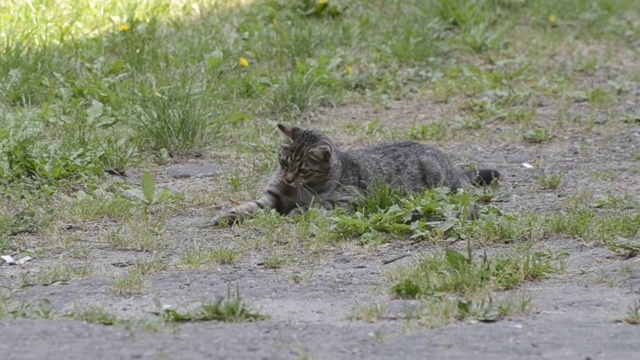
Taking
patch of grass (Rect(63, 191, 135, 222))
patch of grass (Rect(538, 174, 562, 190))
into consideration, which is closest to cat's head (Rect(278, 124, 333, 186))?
patch of grass (Rect(63, 191, 135, 222))

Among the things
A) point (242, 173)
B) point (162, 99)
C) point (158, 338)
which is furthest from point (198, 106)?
point (158, 338)

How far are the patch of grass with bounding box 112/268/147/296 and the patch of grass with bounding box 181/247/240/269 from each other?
517 mm

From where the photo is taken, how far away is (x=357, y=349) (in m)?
4.92

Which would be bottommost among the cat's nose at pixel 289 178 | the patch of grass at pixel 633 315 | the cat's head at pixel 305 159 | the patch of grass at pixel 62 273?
the patch of grass at pixel 62 273

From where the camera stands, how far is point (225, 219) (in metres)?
7.81

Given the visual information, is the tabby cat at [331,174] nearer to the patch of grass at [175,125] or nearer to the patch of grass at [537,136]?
the patch of grass at [175,125]

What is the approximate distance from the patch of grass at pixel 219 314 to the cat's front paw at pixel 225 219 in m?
2.34

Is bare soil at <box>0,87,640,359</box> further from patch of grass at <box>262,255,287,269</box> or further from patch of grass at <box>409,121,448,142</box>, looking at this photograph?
patch of grass at <box>409,121,448,142</box>

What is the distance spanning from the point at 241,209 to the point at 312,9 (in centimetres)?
582

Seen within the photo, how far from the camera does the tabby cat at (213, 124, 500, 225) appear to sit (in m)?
8.30

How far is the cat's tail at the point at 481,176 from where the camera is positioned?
29.8 ft

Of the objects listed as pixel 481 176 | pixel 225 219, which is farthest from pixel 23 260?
pixel 481 176

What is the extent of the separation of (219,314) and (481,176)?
163 inches

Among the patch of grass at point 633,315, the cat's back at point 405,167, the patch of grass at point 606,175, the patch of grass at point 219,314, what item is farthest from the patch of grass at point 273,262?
the patch of grass at point 606,175
